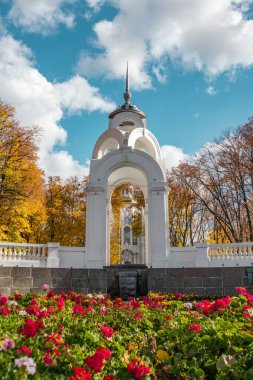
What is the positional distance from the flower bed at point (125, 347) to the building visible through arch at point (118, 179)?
9919 mm

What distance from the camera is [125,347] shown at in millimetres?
5184

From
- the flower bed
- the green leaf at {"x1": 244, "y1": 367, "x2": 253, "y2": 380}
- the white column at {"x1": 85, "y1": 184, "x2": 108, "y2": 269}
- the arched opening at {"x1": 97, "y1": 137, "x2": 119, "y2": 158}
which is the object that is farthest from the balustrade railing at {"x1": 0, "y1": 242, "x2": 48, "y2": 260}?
the green leaf at {"x1": 244, "y1": 367, "x2": 253, "y2": 380}

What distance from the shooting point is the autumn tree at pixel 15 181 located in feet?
66.9

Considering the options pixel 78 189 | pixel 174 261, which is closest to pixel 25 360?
pixel 174 261

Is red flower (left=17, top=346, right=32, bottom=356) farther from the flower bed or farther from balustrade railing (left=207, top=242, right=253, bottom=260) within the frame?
balustrade railing (left=207, top=242, right=253, bottom=260)

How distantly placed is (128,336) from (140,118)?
16.8 metres

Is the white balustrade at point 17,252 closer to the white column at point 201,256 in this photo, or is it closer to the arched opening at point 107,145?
the arched opening at point 107,145

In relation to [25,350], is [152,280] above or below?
above

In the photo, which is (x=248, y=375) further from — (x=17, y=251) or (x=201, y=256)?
(x=17, y=251)

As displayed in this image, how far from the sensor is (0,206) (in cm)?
2081

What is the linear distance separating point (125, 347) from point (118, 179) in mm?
15863

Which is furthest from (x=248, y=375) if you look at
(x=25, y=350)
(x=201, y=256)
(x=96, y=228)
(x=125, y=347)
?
(x=96, y=228)

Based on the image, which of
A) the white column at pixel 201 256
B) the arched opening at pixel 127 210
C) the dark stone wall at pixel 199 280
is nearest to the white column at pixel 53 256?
the dark stone wall at pixel 199 280

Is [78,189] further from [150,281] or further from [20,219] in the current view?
[150,281]
